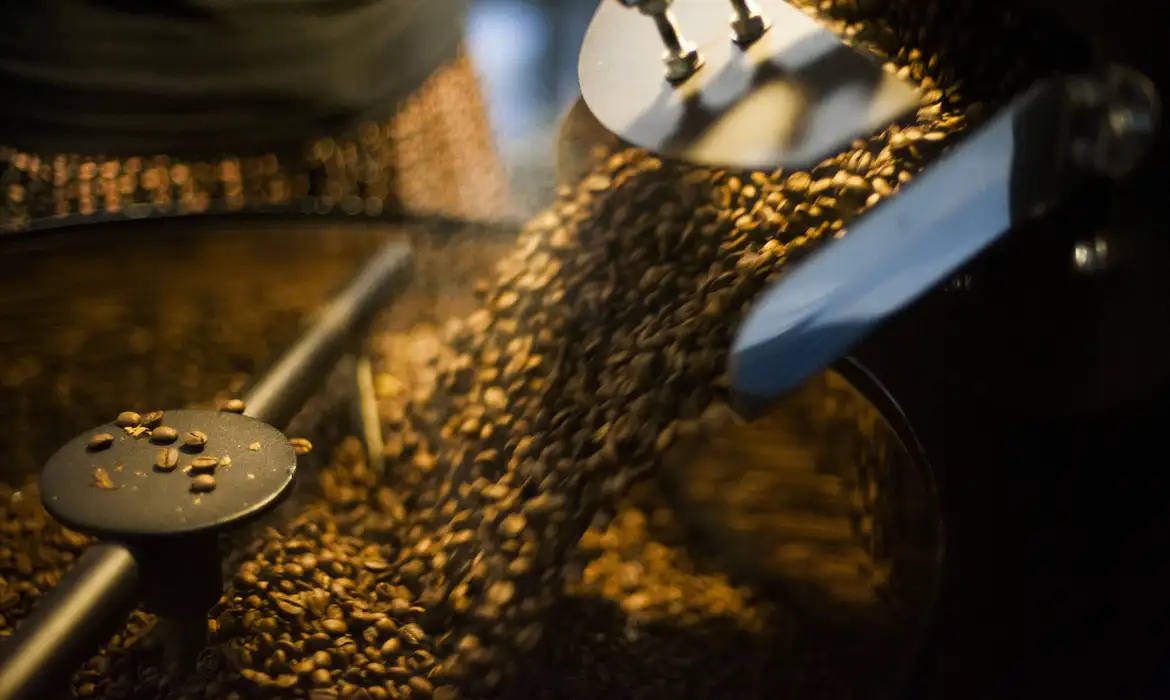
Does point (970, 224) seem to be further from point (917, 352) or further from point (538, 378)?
point (538, 378)

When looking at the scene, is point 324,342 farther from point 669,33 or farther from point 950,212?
point 950,212

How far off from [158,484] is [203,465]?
2cm

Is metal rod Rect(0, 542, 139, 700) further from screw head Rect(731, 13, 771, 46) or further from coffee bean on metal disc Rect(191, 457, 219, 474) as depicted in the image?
screw head Rect(731, 13, 771, 46)

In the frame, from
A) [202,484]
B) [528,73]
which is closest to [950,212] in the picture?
[202,484]

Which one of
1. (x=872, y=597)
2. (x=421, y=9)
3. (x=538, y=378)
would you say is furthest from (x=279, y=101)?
(x=872, y=597)

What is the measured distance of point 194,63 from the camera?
3.09 feet

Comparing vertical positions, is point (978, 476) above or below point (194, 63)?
below

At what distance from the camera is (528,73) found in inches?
41.4

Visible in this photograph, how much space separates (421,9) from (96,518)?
0.83m

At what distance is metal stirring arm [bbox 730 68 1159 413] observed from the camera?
40cm

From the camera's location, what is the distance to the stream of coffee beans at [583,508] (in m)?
0.53

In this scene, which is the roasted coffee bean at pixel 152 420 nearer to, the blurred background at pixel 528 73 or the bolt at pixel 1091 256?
the blurred background at pixel 528 73

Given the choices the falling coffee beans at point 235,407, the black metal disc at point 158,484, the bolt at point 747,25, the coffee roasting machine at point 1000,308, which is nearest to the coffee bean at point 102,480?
the black metal disc at point 158,484

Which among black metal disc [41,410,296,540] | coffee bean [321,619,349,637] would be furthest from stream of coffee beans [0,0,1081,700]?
black metal disc [41,410,296,540]
